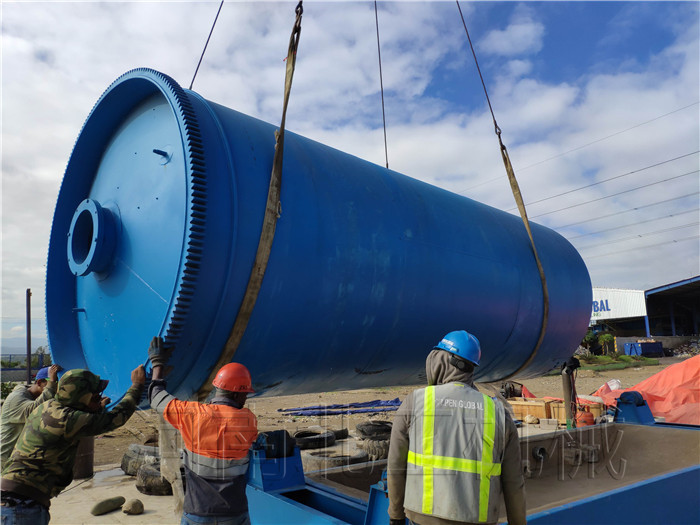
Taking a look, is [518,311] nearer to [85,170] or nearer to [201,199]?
[201,199]

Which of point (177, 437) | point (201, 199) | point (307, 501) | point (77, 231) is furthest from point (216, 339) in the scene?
point (177, 437)

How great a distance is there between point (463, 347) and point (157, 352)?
136 centimetres

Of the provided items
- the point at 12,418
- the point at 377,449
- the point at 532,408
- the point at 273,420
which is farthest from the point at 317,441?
the point at 532,408

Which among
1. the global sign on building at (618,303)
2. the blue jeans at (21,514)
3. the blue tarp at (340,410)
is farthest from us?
the global sign on building at (618,303)

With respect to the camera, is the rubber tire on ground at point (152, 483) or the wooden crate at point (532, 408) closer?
the rubber tire on ground at point (152, 483)

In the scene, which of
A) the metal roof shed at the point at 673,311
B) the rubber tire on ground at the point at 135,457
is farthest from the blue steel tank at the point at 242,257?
the metal roof shed at the point at 673,311

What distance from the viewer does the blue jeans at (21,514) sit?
106 inches

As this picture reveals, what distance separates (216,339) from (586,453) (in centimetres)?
465

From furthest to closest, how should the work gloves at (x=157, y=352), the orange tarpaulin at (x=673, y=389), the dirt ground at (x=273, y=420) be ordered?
the orange tarpaulin at (x=673, y=389)
the dirt ground at (x=273, y=420)
the work gloves at (x=157, y=352)

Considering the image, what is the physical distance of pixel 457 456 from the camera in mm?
2096

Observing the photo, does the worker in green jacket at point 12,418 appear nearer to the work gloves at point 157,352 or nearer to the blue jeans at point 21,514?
the blue jeans at point 21,514

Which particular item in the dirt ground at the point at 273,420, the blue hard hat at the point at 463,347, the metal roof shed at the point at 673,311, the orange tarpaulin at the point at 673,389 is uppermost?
the metal roof shed at the point at 673,311

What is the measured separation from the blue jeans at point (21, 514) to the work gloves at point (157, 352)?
1340 millimetres

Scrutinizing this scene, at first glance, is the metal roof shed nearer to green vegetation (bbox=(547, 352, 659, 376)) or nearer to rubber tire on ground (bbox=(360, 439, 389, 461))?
green vegetation (bbox=(547, 352, 659, 376))
